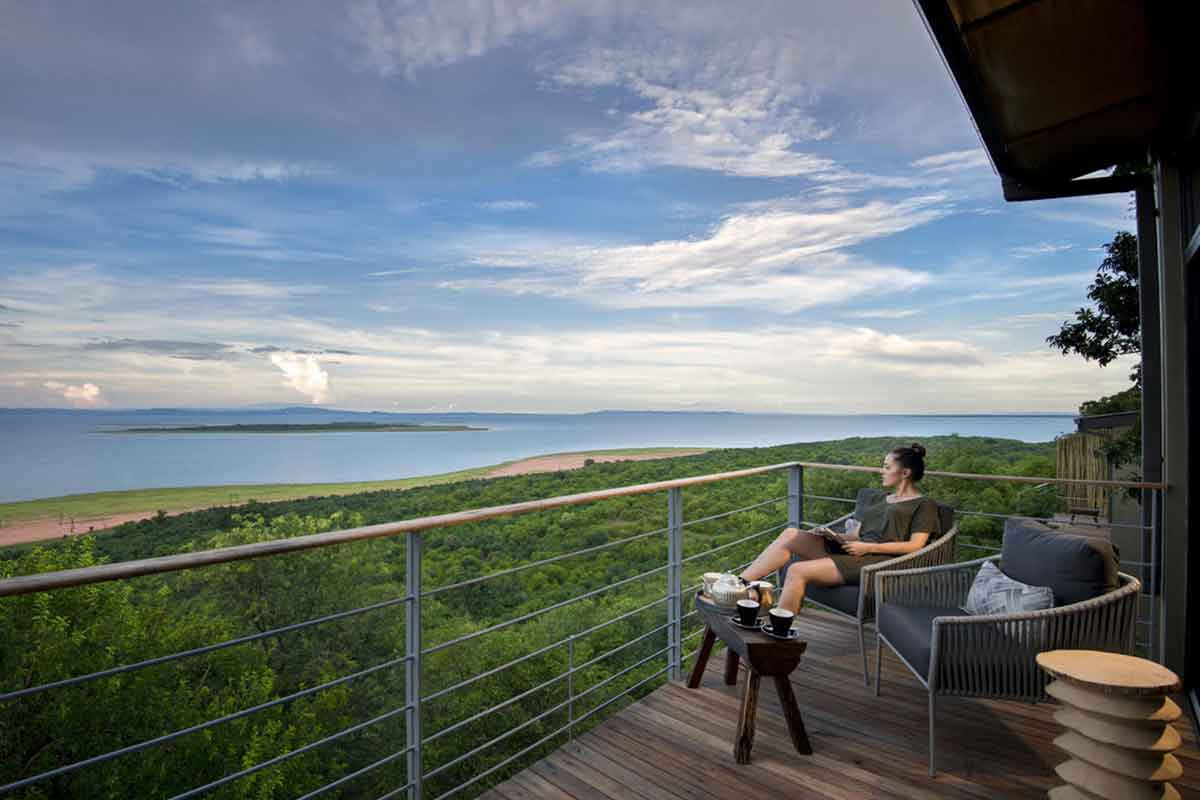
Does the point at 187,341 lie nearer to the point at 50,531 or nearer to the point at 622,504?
the point at 50,531

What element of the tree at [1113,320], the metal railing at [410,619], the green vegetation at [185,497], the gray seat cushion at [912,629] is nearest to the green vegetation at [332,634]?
the tree at [1113,320]

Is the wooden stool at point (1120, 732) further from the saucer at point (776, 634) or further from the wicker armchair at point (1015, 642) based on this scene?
the saucer at point (776, 634)

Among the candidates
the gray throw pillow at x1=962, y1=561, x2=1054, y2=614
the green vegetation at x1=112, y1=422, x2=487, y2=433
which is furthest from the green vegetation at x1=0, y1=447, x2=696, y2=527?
the gray throw pillow at x1=962, y1=561, x2=1054, y2=614

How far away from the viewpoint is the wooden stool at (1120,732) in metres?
1.67

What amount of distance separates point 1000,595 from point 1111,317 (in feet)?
16.8

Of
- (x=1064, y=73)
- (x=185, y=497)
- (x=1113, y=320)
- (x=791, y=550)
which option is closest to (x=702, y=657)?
(x=791, y=550)

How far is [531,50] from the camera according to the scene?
11961mm

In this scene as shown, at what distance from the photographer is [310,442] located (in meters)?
31.4

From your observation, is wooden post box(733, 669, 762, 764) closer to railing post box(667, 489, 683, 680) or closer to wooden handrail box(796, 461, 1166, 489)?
railing post box(667, 489, 683, 680)

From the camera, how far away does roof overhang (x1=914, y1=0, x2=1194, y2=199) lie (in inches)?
83.3

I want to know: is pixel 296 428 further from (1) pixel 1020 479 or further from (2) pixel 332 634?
(1) pixel 1020 479

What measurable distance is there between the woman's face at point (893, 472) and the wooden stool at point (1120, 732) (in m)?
1.66

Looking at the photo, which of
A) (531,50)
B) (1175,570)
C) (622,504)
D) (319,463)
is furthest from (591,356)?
(1175,570)

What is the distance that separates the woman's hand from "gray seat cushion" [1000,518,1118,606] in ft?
2.02
